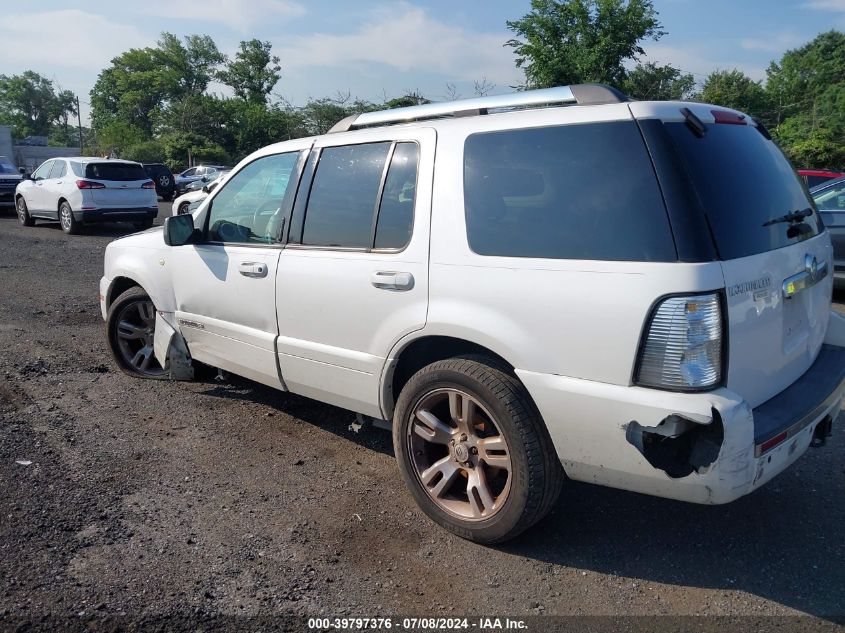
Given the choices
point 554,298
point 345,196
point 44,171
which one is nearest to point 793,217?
point 554,298

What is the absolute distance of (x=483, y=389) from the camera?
3098mm

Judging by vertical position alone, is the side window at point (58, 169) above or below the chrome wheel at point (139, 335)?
above

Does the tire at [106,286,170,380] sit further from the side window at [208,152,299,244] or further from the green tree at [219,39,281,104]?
the green tree at [219,39,281,104]

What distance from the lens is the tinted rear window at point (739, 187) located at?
2.76m

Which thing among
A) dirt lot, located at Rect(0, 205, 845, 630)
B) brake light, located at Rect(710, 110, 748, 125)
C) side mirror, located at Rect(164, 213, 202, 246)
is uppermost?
brake light, located at Rect(710, 110, 748, 125)

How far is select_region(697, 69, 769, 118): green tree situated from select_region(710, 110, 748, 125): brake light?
145ft

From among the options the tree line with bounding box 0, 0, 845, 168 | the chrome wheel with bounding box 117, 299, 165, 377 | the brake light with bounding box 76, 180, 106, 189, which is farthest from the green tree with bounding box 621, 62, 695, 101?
the chrome wheel with bounding box 117, 299, 165, 377

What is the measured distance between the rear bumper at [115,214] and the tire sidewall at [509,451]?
1457 cm

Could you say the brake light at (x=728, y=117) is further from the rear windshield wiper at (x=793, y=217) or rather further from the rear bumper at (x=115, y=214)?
the rear bumper at (x=115, y=214)

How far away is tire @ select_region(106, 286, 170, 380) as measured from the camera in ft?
17.9

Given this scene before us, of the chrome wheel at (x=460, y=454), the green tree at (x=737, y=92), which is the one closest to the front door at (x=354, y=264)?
the chrome wheel at (x=460, y=454)

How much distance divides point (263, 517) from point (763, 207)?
2773mm

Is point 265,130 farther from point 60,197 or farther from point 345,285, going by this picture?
point 345,285

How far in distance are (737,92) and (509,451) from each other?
2070 inches
